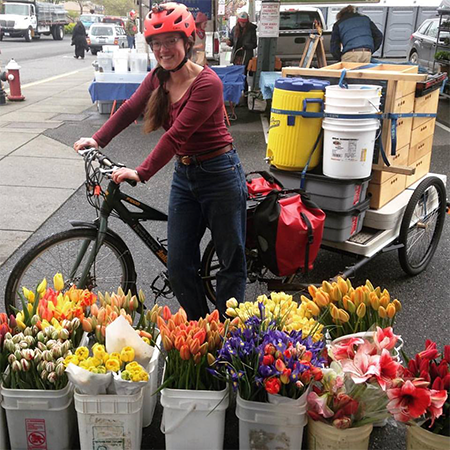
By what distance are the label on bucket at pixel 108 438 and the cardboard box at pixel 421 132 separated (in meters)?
3.10

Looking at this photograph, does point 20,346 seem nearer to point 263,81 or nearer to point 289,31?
point 263,81

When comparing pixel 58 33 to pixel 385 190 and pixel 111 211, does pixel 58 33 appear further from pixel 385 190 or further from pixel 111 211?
pixel 111 211

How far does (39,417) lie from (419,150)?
Answer: 3.45 m

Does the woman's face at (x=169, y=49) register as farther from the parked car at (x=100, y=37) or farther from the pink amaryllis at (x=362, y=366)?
the parked car at (x=100, y=37)

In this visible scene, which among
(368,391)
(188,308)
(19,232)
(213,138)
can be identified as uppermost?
(213,138)

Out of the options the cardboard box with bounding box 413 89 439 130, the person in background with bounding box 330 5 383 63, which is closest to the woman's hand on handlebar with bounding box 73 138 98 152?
the cardboard box with bounding box 413 89 439 130

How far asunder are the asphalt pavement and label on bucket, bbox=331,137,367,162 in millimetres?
1127

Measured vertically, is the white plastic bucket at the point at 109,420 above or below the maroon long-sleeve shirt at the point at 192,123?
below

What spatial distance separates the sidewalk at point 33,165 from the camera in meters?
5.82

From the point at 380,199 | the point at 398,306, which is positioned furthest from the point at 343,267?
the point at 398,306

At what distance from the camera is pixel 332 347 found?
2.45 meters

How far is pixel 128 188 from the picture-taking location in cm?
692

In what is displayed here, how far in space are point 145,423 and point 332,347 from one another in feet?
3.21

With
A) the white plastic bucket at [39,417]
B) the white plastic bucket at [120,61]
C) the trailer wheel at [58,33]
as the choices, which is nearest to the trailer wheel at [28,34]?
the trailer wheel at [58,33]
